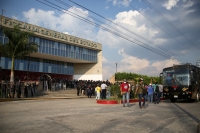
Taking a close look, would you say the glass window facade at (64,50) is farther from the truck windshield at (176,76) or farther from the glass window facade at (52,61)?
the truck windshield at (176,76)

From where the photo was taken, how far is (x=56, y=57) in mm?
42688

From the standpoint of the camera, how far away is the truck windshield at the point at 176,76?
17.7 metres

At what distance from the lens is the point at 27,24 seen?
3522 centimetres

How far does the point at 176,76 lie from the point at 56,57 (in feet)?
96.1

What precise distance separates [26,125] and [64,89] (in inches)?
1043

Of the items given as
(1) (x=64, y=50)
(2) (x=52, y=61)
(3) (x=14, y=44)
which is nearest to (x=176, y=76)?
(3) (x=14, y=44)

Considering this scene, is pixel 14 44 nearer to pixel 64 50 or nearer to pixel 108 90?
pixel 108 90

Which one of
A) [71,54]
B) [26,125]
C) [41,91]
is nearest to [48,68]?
[71,54]

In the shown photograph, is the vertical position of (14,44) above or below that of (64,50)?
below

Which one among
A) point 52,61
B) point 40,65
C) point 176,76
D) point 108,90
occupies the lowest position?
point 108,90

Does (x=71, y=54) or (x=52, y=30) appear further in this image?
(x=71, y=54)

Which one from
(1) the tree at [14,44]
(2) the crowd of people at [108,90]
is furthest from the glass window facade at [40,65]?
(2) the crowd of people at [108,90]

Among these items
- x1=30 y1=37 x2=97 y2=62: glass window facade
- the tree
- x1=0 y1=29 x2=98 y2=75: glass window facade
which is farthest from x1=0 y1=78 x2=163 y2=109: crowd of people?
x1=30 y1=37 x2=97 y2=62: glass window facade

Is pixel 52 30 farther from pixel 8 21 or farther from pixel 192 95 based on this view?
pixel 192 95
